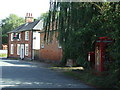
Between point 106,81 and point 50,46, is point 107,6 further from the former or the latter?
point 50,46

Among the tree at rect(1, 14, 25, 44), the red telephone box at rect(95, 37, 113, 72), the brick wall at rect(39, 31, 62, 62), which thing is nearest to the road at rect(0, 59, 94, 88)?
the red telephone box at rect(95, 37, 113, 72)

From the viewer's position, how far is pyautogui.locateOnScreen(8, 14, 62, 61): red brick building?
3115 cm

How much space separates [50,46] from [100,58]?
1741 cm

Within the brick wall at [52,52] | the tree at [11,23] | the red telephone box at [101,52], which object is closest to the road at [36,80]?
the red telephone box at [101,52]

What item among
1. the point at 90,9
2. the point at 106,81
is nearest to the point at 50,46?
the point at 90,9

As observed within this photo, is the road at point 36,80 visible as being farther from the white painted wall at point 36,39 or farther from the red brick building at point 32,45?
the white painted wall at point 36,39

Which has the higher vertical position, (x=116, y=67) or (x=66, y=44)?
(x=66, y=44)

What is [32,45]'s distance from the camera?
1484 inches

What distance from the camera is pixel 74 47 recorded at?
14086 mm

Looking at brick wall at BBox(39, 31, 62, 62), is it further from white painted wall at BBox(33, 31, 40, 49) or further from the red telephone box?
the red telephone box

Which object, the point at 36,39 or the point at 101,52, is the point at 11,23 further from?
the point at 101,52

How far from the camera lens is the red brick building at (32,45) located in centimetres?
3115

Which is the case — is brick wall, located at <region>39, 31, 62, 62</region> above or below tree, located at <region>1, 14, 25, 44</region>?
below

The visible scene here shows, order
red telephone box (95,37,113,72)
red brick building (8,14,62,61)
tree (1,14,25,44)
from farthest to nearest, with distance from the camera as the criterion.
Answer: tree (1,14,25,44), red brick building (8,14,62,61), red telephone box (95,37,113,72)
